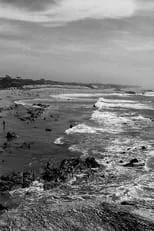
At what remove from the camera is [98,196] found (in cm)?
2139

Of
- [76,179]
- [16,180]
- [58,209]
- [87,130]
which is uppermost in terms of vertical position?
[87,130]

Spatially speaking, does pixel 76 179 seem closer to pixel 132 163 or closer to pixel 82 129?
pixel 132 163

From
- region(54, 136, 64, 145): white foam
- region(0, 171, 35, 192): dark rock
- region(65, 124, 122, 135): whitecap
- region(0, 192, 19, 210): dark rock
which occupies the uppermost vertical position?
region(65, 124, 122, 135): whitecap

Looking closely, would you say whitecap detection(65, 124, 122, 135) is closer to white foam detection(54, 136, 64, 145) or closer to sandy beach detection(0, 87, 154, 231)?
sandy beach detection(0, 87, 154, 231)

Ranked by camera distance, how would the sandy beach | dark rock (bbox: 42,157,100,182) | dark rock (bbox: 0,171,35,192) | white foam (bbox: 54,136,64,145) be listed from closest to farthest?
the sandy beach → dark rock (bbox: 0,171,35,192) → dark rock (bbox: 42,157,100,182) → white foam (bbox: 54,136,64,145)

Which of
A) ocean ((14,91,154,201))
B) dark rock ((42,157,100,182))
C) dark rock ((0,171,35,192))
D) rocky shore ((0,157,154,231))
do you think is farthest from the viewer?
dark rock ((42,157,100,182))

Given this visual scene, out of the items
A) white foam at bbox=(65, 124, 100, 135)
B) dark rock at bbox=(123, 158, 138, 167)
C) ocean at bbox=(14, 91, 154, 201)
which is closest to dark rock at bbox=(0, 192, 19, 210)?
ocean at bbox=(14, 91, 154, 201)

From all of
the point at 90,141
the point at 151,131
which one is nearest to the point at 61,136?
the point at 90,141

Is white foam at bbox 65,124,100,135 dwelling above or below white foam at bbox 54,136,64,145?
above

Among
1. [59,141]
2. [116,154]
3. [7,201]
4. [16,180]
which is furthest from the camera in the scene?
[59,141]

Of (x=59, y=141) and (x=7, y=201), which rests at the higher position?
(x=59, y=141)

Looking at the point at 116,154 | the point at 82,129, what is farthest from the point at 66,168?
the point at 82,129

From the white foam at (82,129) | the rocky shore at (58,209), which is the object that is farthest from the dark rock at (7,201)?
the white foam at (82,129)

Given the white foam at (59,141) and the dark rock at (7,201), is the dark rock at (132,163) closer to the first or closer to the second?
the white foam at (59,141)
